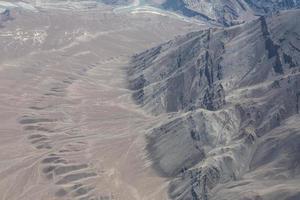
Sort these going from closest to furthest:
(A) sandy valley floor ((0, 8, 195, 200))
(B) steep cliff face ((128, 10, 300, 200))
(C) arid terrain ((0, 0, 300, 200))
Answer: (B) steep cliff face ((128, 10, 300, 200)) < (C) arid terrain ((0, 0, 300, 200)) < (A) sandy valley floor ((0, 8, 195, 200))

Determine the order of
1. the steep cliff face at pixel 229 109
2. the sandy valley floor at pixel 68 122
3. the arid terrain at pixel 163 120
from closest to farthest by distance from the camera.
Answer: the steep cliff face at pixel 229 109 → the arid terrain at pixel 163 120 → the sandy valley floor at pixel 68 122

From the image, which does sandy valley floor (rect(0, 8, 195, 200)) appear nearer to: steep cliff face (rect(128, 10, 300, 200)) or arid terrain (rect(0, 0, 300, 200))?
arid terrain (rect(0, 0, 300, 200))

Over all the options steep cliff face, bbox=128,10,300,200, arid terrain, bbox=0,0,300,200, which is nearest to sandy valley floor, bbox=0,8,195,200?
arid terrain, bbox=0,0,300,200

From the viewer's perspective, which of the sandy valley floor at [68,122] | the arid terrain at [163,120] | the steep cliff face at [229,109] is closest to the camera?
the steep cliff face at [229,109]

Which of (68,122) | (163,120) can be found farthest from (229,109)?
(68,122)

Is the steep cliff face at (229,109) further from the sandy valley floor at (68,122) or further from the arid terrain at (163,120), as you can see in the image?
the sandy valley floor at (68,122)

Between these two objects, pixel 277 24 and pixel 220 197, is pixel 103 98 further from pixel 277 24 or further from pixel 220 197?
pixel 220 197

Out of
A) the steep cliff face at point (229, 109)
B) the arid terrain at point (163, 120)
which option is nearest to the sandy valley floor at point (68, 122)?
the arid terrain at point (163, 120)

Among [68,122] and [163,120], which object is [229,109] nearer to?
[163,120]

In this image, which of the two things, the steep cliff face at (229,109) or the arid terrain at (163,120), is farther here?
the arid terrain at (163,120)

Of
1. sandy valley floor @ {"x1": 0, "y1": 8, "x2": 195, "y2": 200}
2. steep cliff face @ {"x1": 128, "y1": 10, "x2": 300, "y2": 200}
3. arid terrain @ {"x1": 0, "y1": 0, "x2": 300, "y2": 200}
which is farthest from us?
sandy valley floor @ {"x1": 0, "y1": 8, "x2": 195, "y2": 200}
